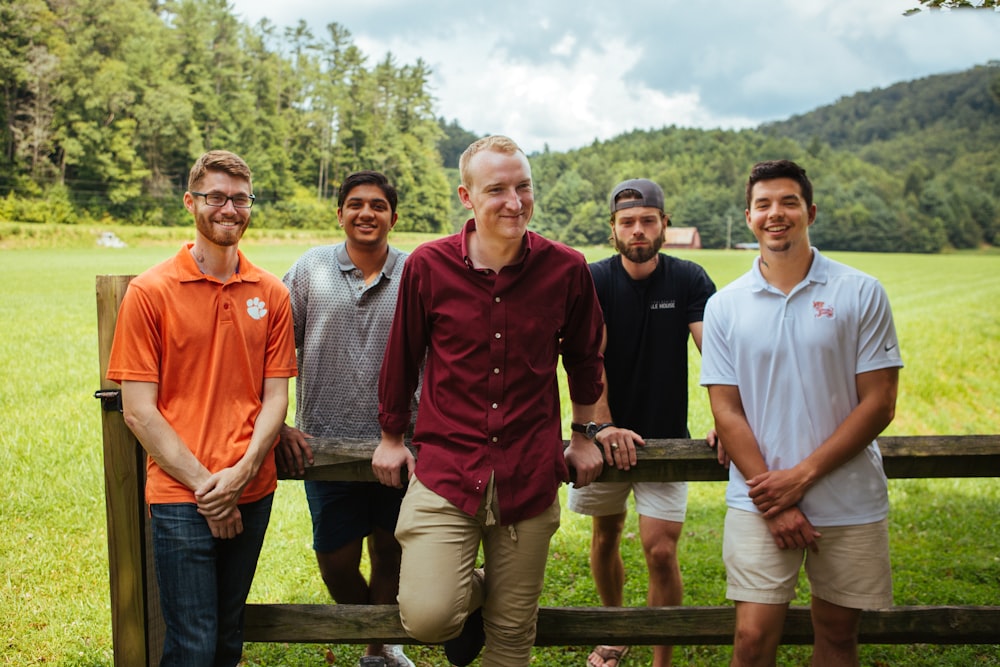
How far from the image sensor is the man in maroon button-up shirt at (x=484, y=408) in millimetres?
2816

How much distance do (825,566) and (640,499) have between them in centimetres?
119

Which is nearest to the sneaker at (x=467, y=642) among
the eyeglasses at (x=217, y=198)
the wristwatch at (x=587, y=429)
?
the wristwatch at (x=587, y=429)

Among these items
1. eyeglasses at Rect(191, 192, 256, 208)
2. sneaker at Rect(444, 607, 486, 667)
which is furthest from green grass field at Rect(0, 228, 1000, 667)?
eyeglasses at Rect(191, 192, 256, 208)

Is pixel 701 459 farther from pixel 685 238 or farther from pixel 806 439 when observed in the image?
pixel 685 238

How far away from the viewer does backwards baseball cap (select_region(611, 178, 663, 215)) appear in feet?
13.5

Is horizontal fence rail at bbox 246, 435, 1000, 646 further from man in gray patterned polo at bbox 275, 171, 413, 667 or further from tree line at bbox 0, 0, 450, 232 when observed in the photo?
tree line at bbox 0, 0, 450, 232

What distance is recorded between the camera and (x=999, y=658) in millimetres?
4652

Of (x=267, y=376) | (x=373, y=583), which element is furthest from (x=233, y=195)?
(x=373, y=583)

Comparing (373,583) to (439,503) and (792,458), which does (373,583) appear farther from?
(792,458)

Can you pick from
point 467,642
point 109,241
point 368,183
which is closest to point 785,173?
point 368,183

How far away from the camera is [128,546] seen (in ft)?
10.2

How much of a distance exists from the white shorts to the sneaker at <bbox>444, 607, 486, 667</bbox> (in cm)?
100

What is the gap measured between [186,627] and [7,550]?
428 cm

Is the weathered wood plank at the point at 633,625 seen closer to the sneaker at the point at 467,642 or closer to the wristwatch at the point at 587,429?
the sneaker at the point at 467,642
